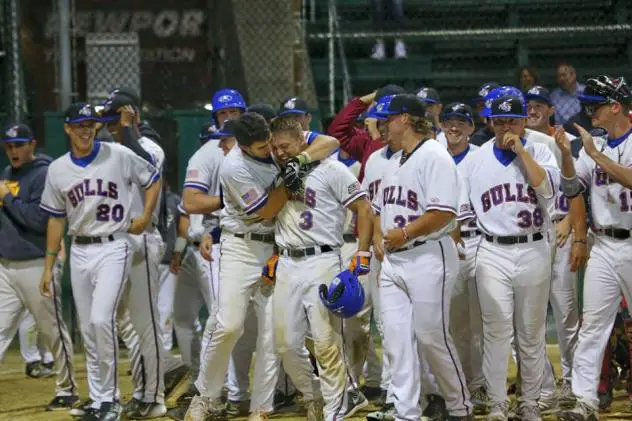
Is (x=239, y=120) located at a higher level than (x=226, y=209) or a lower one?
higher

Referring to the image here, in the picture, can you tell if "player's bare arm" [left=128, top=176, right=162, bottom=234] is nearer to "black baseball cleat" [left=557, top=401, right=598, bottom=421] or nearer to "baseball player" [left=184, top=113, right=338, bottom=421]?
"baseball player" [left=184, top=113, right=338, bottom=421]

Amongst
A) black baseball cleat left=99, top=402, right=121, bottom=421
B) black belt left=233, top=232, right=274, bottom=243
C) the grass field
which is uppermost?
black belt left=233, top=232, right=274, bottom=243

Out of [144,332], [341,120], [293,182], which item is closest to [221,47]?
[341,120]

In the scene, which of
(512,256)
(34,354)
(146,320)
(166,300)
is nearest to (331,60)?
(166,300)

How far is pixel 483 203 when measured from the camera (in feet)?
22.7

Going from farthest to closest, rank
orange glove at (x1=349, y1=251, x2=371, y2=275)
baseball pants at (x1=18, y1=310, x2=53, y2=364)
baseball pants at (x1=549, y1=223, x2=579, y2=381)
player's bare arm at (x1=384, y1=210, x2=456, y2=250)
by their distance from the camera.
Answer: baseball pants at (x1=18, y1=310, x2=53, y2=364) → baseball pants at (x1=549, y1=223, x2=579, y2=381) → orange glove at (x1=349, y1=251, x2=371, y2=275) → player's bare arm at (x1=384, y1=210, x2=456, y2=250)

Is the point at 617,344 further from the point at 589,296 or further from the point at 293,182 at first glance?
the point at 293,182

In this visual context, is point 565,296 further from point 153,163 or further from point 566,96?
point 566,96

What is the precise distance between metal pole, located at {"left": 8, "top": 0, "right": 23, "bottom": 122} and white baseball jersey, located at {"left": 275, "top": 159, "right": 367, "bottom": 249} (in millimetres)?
5277

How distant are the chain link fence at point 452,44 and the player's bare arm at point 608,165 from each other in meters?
5.72

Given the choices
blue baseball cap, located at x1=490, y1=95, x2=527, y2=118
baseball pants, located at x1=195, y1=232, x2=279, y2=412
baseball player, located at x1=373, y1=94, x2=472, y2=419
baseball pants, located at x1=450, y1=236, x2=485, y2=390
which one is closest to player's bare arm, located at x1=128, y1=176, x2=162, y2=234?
baseball pants, located at x1=195, y1=232, x2=279, y2=412

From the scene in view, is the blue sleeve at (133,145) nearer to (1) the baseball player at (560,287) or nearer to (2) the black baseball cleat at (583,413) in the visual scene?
(1) the baseball player at (560,287)

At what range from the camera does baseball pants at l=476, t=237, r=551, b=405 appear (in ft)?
22.2

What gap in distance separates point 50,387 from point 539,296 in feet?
13.9
